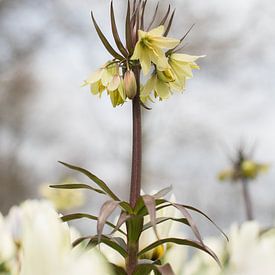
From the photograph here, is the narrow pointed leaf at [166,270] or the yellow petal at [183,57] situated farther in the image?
the yellow petal at [183,57]

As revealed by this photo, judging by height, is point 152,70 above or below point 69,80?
below

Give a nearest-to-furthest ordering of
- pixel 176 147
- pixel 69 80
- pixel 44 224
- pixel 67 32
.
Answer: pixel 44 224
pixel 176 147
pixel 67 32
pixel 69 80

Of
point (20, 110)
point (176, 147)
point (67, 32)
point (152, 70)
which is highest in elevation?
point (67, 32)

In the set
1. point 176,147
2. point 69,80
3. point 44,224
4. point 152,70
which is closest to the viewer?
point 44,224

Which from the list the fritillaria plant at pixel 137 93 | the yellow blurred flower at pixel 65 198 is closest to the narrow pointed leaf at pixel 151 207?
the fritillaria plant at pixel 137 93

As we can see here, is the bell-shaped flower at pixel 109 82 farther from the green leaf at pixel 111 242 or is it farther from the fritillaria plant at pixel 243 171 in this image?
the fritillaria plant at pixel 243 171

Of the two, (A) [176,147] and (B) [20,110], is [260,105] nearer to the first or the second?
(A) [176,147]

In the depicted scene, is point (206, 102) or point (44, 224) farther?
point (206, 102)

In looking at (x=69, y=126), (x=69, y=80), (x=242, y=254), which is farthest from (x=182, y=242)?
(x=69, y=80)
